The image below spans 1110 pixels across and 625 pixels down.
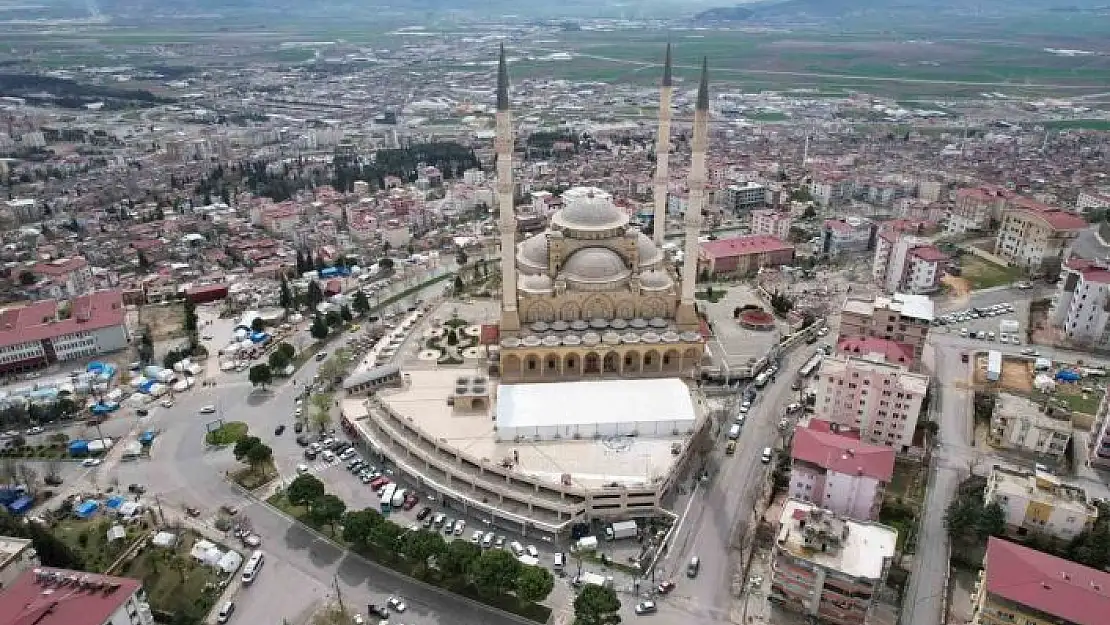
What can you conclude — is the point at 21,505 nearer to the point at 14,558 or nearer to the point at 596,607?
the point at 14,558

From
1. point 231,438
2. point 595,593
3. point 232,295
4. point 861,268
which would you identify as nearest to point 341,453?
point 231,438

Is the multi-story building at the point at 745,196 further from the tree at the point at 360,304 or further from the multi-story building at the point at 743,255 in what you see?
the tree at the point at 360,304

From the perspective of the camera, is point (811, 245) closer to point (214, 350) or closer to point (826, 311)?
point (826, 311)

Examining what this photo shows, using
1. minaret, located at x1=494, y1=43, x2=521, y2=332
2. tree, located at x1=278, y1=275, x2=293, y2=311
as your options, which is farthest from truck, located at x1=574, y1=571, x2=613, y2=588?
tree, located at x1=278, y1=275, x2=293, y2=311

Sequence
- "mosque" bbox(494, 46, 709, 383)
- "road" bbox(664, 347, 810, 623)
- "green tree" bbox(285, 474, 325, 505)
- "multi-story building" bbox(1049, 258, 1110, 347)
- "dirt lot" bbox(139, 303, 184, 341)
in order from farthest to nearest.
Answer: "dirt lot" bbox(139, 303, 184, 341), "multi-story building" bbox(1049, 258, 1110, 347), "mosque" bbox(494, 46, 709, 383), "green tree" bbox(285, 474, 325, 505), "road" bbox(664, 347, 810, 623)

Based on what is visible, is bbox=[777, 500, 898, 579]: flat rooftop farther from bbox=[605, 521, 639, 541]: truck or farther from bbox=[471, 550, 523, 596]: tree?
bbox=[471, 550, 523, 596]: tree

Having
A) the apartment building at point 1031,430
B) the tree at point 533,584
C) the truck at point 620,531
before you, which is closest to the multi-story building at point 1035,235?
the apartment building at point 1031,430

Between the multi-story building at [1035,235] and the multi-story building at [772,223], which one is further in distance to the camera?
the multi-story building at [772,223]
